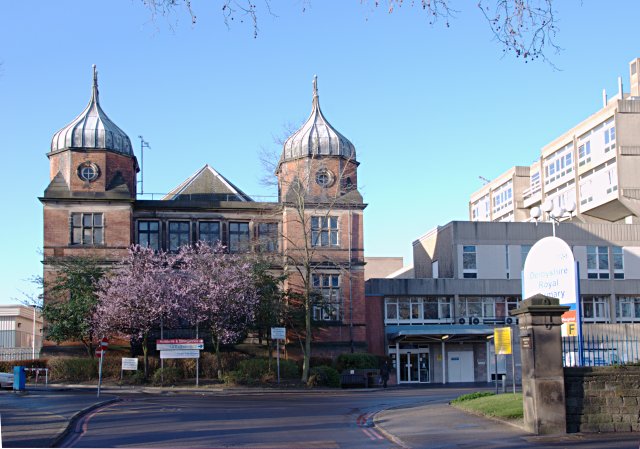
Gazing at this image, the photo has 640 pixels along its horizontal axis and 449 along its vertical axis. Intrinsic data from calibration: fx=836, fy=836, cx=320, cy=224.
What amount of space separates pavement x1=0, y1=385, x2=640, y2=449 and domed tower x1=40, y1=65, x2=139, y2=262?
2015 centimetres

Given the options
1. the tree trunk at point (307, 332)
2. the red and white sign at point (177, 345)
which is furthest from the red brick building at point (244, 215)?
the red and white sign at point (177, 345)

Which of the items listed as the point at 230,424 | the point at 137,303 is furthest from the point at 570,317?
the point at 137,303

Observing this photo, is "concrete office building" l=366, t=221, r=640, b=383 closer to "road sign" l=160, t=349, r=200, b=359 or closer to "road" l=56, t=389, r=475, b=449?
"road sign" l=160, t=349, r=200, b=359

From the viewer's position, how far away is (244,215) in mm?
49625

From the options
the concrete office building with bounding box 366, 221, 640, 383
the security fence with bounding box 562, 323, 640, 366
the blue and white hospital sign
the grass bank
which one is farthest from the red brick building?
the security fence with bounding box 562, 323, 640, 366

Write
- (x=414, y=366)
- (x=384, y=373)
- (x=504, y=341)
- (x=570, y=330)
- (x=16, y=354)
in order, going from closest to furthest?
1. (x=570, y=330)
2. (x=504, y=341)
3. (x=384, y=373)
4. (x=16, y=354)
5. (x=414, y=366)

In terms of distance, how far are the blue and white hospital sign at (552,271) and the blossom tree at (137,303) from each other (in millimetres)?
22297

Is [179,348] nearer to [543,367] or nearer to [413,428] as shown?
[413,428]

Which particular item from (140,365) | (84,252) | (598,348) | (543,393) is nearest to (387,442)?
(543,393)

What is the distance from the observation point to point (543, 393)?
16750 mm

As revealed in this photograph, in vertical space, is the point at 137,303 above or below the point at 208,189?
below

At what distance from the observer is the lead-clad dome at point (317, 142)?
49438mm

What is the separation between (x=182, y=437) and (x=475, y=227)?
128ft

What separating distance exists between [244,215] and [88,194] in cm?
902
